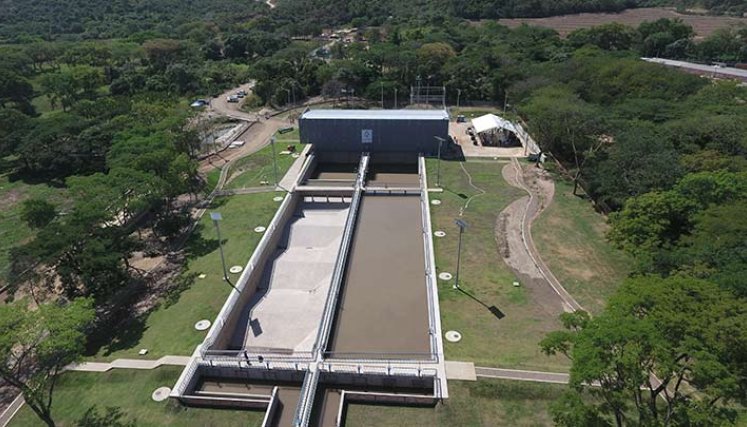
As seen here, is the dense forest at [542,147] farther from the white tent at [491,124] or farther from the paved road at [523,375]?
the paved road at [523,375]

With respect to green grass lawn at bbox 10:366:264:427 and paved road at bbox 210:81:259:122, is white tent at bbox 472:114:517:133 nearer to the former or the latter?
paved road at bbox 210:81:259:122

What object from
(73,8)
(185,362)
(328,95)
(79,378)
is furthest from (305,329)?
(73,8)

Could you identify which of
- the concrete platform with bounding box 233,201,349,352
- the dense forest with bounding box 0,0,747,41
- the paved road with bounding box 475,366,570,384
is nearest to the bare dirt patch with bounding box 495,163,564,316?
the paved road with bounding box 475,366,570,384

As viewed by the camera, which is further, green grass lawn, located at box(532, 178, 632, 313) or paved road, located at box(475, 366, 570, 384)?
green grass lawn, located at box(532, 178, 632, 313)

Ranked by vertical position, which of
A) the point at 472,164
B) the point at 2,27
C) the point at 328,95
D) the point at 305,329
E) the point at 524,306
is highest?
the point at 2,27

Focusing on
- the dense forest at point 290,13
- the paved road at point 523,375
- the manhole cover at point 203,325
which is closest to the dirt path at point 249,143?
the manhole cover at point 203,325

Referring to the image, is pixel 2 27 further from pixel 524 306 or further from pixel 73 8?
pixel 524 306
